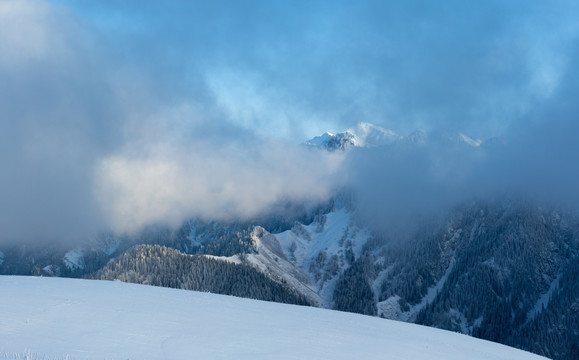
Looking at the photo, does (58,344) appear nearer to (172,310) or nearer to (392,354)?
(172,310)

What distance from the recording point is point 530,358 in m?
32.3

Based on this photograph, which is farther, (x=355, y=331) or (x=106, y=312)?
(x=355, y=331)

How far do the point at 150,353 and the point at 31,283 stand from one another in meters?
23.6

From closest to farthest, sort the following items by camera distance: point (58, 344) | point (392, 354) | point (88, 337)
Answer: point (58, 344) → point (88, 337) → point (392, 354)

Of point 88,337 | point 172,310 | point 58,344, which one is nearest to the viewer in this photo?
point 58,344

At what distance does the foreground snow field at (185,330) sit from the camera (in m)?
21.8

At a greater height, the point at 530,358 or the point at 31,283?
the point at 31,283

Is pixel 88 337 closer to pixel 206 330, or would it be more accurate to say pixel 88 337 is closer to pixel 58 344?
pixel 58 344

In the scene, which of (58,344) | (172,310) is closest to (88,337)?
(58,344)

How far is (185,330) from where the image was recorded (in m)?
26.1

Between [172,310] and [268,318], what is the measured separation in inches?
273

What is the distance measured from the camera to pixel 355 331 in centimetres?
3123

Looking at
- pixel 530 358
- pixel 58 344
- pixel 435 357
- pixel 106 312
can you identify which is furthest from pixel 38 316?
pixel 530 358

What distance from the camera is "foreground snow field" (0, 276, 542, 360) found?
21797mm
